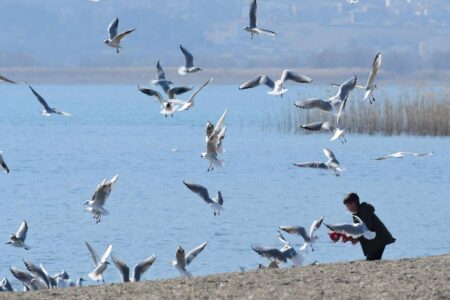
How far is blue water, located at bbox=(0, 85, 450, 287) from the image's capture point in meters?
24.3

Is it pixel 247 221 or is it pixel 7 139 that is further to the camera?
pixel 7 139

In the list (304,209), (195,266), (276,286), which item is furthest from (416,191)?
(276,286)

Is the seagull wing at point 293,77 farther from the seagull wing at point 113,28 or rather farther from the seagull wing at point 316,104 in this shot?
the seagull wing at point 113,28

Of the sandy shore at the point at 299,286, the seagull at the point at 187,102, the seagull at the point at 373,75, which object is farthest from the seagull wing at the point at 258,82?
the sandy shore at the point at 299,286

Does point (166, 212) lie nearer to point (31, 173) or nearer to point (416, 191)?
point (416, 191)

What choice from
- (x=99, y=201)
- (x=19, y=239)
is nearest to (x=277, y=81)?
(x=99, y=201)

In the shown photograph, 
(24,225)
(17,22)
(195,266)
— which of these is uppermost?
(24,225)

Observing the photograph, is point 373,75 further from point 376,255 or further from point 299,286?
point 299,286

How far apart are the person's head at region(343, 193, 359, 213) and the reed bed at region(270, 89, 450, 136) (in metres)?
27.5

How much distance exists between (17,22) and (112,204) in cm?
16044

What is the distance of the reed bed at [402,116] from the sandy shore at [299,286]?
2893 centimetres

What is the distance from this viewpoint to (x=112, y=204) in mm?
34125

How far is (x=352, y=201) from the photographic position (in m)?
13.4

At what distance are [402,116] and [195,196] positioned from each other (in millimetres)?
9673
